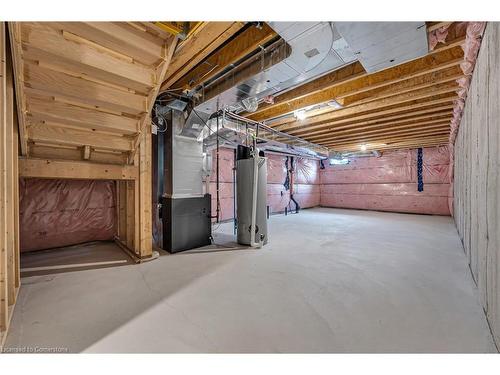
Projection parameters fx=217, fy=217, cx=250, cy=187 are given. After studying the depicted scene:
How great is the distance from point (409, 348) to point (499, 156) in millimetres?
1200

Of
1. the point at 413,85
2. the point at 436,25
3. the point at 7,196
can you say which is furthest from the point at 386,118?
the point at 7,196

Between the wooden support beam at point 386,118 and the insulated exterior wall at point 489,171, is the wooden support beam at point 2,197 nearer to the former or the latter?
the insulated exterior wall at point 489,171

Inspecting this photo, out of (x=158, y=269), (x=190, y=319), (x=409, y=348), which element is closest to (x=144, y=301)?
(x=190, y=319)

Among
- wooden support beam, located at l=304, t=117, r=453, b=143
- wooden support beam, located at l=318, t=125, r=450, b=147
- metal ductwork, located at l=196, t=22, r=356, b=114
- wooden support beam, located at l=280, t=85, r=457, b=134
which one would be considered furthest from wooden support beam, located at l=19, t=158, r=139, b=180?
wooden support beam, located at l=318, t=125, r=450, b=147

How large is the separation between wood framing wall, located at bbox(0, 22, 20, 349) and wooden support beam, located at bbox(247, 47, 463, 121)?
9.04ft

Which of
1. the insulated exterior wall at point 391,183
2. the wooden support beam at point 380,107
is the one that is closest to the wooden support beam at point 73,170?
the wooden support beam at point 380,107

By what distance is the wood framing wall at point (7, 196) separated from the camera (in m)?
1.29

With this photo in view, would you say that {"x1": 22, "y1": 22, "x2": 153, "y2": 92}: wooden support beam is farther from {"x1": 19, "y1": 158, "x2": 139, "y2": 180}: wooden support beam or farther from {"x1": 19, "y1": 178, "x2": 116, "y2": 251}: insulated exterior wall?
{"x1": 19, "y1": 178, "x2": 116, "y2": 251}: insulated exterior wall

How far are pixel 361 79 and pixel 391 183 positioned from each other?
18.5ft

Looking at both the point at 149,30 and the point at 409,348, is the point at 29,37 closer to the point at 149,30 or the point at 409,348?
the point at 149,30

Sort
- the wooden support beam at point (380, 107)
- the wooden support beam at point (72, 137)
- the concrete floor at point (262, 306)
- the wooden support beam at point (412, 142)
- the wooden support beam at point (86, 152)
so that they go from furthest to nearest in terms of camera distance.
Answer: the wooden support beam at point (412, 142) → the wooden support beam at point (380, 107) → the wooden support beam at point (86, 152) → the wooden support beam at point (72, 137) → the concrete floor at point (262, 306)

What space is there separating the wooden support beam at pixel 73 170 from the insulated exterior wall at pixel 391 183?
293 inches
